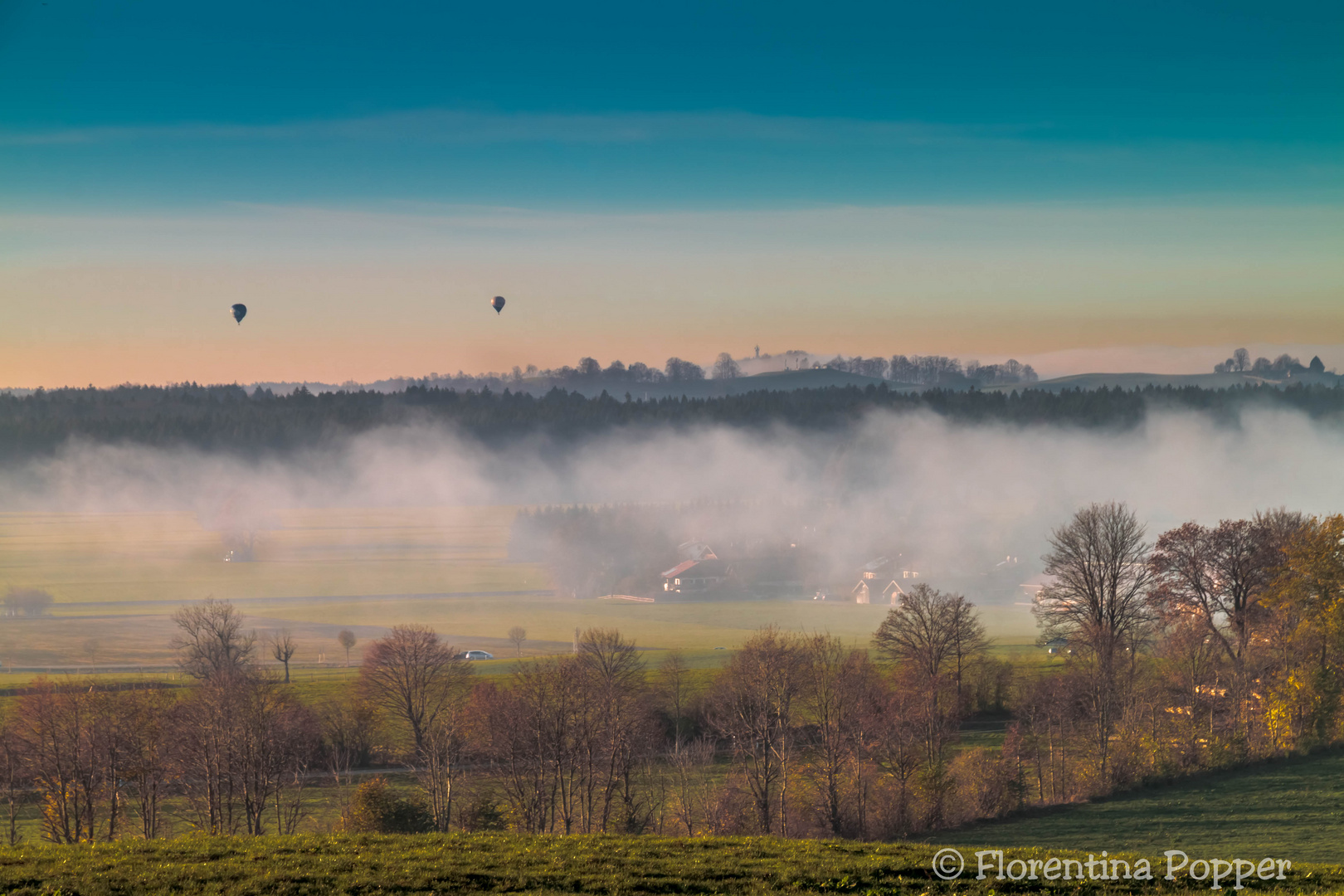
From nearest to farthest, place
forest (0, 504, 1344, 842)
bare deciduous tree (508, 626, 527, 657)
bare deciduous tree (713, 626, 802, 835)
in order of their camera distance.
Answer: forest (0, 504, 1344, 842), bare deciduous tree (713, 626, 802, 835), bare deciduous tree (508, 626, 527, 657)

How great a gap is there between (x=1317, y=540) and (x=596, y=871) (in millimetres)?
62445

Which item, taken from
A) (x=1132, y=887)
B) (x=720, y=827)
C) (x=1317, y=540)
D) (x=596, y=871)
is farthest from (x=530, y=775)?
(x=1317, y=540)

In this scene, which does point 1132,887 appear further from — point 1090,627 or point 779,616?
point 779,616

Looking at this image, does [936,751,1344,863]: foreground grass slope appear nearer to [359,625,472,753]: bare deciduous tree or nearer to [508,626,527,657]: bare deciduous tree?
[359,625,472,753]: bare deciduous tree

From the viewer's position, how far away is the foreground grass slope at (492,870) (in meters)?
20.5

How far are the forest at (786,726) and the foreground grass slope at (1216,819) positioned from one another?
1.97 meters

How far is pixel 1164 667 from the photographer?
69.0 m

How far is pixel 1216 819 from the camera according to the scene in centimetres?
4150

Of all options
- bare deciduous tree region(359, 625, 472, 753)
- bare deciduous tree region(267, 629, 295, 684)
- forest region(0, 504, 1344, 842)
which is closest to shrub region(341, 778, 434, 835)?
forest region(0, 504, 1344, 842)

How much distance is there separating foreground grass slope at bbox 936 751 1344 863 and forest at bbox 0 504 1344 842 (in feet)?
6.46

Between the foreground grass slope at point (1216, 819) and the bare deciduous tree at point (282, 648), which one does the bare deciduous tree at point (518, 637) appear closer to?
the bare deciduous tree at point (282, 648)

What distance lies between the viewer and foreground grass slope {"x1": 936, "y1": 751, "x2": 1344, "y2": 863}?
122 ft

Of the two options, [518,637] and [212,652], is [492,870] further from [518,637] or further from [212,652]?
[518,637]

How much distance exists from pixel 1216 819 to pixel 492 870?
114 feet
